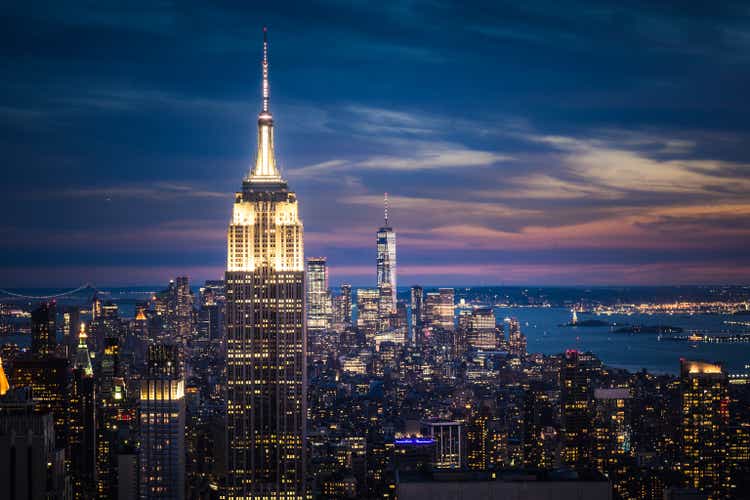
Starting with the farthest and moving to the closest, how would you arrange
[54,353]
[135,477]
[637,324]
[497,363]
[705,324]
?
1. [497,363]
2. [637,324]
3. [705,324]
4. [54,353]
5. [135,477]

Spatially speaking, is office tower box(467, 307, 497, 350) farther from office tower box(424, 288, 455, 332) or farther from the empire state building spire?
the empire state building spire

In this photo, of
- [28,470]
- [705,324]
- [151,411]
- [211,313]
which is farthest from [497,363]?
[28,470]

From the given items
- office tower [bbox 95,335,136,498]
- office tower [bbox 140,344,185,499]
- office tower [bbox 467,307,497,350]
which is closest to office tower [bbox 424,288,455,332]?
office tower [bbox 467,307,497,350]

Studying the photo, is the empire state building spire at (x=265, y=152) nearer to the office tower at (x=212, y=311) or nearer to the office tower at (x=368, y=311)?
the office tower at (x=212, y=311)

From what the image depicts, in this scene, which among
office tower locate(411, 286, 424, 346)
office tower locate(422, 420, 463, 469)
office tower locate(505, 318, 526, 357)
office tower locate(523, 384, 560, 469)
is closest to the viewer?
office tower locate(523, 384, 560, 469)

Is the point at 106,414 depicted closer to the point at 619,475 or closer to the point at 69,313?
the point at 69,313

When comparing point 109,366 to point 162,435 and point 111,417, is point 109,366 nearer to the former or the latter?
point 111,417
